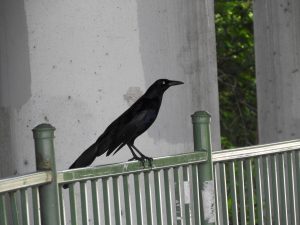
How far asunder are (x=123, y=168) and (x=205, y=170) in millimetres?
740

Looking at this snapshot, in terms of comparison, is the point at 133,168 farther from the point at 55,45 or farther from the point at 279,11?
the point at 279,11

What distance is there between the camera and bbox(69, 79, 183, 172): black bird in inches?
204

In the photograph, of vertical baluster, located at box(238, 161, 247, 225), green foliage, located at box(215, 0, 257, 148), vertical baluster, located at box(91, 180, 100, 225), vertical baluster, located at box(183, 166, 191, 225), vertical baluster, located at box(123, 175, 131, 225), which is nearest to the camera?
vertical baluster, located at box(91, 180, 100, 225)

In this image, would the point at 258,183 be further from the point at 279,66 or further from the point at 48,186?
the point at 279,66

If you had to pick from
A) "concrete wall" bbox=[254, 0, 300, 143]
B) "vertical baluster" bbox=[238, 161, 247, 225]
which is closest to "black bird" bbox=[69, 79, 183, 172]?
"vertical baluster" bbox=[238, 161, 247, 225]

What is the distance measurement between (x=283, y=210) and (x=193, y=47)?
1392 mm

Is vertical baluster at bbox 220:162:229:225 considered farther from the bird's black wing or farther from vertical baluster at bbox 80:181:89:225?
vertical baluster at bbox 80:181:89:225

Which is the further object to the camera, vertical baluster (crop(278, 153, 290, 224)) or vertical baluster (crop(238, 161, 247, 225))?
vertical baluster (crop(278, 153, 290, 224))

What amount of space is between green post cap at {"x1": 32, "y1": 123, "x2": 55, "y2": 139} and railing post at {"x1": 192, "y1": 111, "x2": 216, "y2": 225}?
125 cm

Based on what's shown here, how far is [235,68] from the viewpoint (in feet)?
49.1

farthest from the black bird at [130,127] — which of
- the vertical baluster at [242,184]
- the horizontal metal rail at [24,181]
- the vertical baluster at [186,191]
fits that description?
the horizontal metal rail at [24,181]

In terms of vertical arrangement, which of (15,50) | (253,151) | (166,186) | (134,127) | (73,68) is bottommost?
(166,186)

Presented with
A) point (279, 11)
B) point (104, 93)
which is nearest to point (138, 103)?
point (104, 93)

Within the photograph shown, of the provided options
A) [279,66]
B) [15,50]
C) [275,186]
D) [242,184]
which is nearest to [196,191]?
[242,184]
